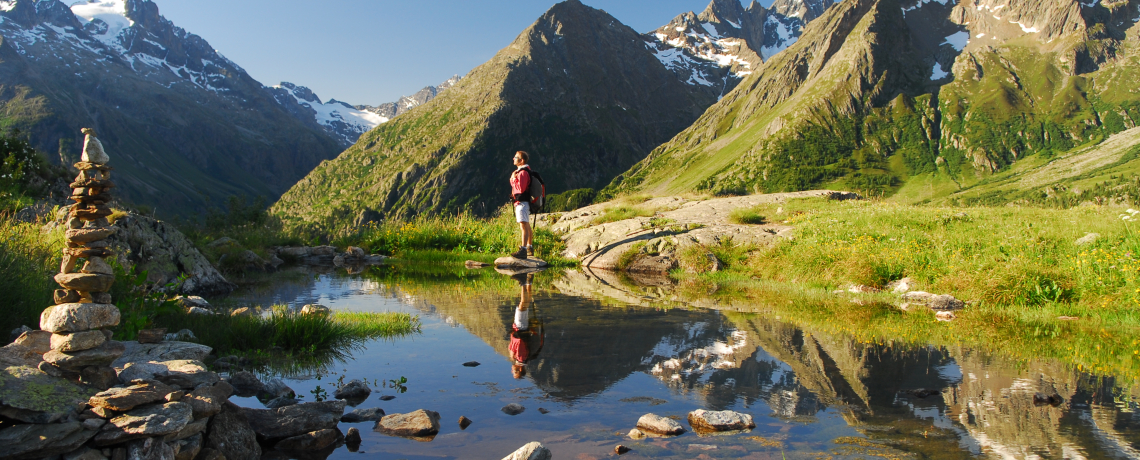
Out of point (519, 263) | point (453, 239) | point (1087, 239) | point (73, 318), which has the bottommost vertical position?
point (73, 318)

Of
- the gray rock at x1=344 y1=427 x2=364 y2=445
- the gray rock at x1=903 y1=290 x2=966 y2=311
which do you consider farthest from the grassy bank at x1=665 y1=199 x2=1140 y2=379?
the gray rock at x1=344 y1=427 x2=364 y2=445

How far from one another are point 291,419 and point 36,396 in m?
1.38

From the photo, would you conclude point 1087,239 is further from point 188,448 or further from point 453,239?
point 453,239

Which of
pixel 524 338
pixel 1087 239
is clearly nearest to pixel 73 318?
pixel 524 338

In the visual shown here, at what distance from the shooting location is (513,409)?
4.78 meters

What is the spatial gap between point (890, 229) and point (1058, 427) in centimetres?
1080

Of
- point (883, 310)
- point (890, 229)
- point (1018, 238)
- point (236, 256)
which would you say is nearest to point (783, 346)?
point (883, 310)

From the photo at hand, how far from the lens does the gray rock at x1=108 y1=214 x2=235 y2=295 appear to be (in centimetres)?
1085

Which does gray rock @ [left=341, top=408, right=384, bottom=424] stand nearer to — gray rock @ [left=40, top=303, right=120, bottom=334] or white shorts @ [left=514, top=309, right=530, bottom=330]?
gray rock @ [left=40, top=303, right=120, bottom=334]

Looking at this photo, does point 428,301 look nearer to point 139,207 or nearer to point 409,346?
point 409,346

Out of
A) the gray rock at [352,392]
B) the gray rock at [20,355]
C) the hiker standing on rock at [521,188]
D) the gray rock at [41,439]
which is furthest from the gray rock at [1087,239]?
the gray rock at [20,355]

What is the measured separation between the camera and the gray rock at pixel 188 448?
3502mm

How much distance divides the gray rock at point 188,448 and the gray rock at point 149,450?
3.0 inches

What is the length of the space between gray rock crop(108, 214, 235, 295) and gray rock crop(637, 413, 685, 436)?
9.65 m
